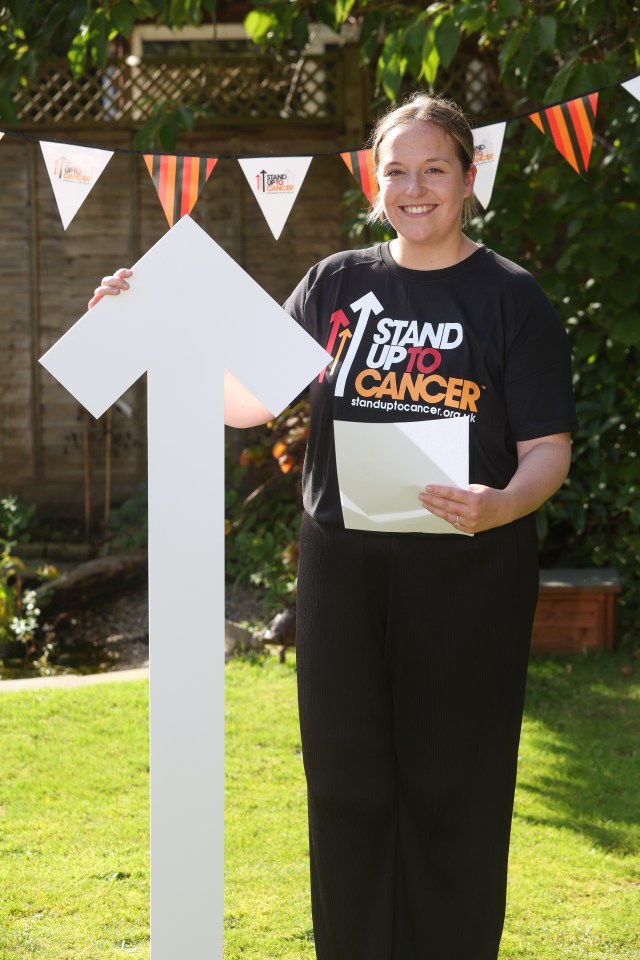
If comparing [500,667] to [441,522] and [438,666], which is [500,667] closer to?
[438,666]

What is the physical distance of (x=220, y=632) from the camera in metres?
1.60

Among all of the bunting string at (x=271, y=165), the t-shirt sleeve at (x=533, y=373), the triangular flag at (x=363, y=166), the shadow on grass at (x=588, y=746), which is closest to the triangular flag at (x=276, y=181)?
the bunting string at (x=271, y=165)

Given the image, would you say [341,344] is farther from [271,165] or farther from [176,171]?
[271,165]

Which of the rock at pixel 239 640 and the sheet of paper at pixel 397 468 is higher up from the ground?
the sheet of paper at pixel 397 468

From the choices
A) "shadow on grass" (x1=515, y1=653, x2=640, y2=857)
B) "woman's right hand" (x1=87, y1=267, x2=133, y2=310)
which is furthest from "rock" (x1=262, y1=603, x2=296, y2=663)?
"woman's right hand" (x1=87, y1=267, x2=133, y2=310)

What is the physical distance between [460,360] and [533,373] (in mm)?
121

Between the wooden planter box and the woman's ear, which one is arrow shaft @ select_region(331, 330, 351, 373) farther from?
the wooden planter box

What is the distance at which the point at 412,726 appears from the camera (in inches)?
74.0

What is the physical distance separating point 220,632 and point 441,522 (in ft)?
1.36

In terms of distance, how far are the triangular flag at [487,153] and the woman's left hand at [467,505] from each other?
4.15ft

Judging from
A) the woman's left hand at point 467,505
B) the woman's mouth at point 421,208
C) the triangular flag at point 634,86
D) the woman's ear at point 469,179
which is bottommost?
the woman's left hand at point 467,505

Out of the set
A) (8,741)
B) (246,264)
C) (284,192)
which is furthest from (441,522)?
(246,264)

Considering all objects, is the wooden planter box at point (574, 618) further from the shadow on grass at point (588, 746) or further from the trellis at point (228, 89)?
the trellis at point (228, 89)

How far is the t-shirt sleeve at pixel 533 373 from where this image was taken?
70.3 inches
